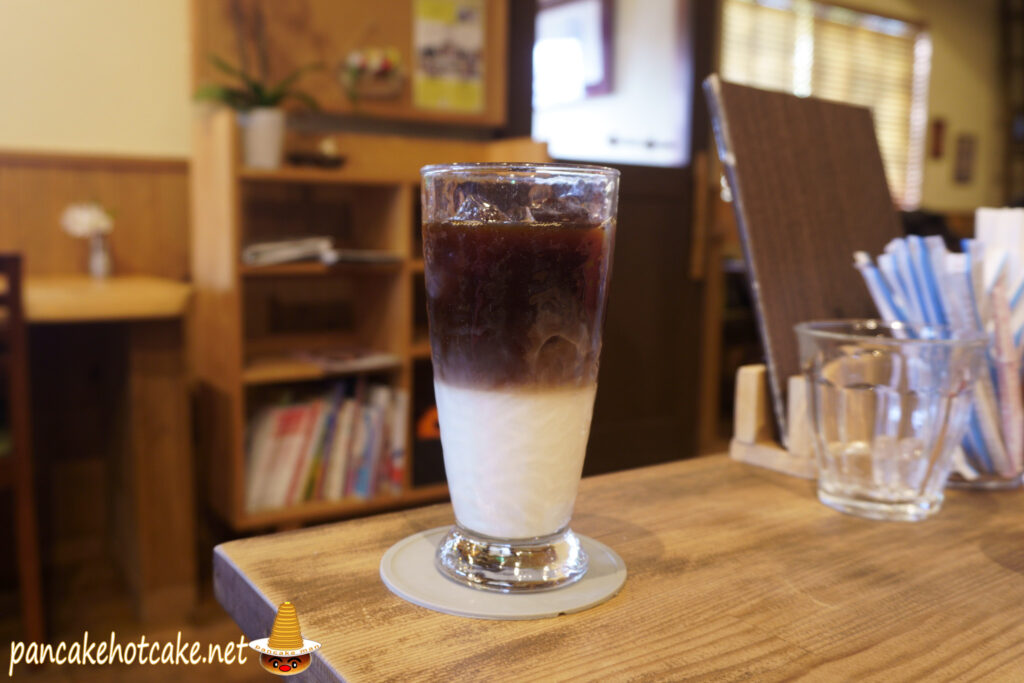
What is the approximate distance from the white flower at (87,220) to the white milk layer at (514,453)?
6.98 feet

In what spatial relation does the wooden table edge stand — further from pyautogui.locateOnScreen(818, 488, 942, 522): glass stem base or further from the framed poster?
the framed poster

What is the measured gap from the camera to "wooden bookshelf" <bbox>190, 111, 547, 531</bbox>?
2.29 meters

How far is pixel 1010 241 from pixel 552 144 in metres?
2.64

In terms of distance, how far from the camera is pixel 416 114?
2867 mm

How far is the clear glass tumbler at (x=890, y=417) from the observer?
64 cm

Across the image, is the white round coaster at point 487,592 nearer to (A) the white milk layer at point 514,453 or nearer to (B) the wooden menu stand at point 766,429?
(A) the white milk layer at point 514,453

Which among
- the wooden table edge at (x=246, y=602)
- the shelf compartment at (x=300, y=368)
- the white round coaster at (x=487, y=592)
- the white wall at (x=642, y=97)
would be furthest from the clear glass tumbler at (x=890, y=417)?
the white wall at (x=642, y=97)

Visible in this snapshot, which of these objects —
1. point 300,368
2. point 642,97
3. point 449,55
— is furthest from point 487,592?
point 642,97

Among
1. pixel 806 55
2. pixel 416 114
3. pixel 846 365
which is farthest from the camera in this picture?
pixel 806 55

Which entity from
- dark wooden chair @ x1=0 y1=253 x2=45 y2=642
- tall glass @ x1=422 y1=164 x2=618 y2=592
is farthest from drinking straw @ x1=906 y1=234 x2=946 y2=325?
dark wooden chair @ x1=0 y1=253 x2=45 y2=642

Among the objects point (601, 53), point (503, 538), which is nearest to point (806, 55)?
point (601, 53)

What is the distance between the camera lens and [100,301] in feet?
6.09

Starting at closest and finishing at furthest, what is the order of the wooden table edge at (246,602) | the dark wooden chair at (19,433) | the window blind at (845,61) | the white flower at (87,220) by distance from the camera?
the wooden table edge at (246,602) → the dark wooden chair at (19,433) → the white flower at (87,220) → the window blind at (845,61)

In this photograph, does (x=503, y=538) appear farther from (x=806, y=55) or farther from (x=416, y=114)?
(x=806, y=55)
